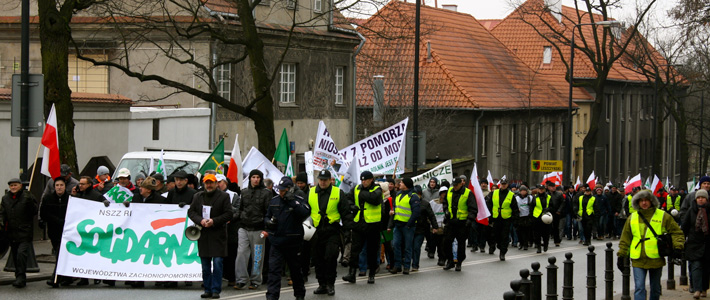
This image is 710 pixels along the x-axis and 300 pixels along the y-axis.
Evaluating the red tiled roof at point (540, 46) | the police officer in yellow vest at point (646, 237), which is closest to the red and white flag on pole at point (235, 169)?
the police officer in yellow vest at point (646, 237)

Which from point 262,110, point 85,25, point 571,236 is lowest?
point 571,236

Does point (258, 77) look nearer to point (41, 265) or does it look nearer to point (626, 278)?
point (41, 265)

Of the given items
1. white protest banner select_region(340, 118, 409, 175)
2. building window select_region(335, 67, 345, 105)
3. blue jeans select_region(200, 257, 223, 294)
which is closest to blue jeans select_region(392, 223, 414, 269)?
white protest banner select_region(340, 118, 409, 175)

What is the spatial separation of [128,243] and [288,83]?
19.5 meters

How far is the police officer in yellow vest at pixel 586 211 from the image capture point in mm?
28264

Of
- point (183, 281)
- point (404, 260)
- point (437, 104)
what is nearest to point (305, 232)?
point (183, 281)

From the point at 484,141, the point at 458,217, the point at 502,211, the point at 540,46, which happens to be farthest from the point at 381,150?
the point at 540,46

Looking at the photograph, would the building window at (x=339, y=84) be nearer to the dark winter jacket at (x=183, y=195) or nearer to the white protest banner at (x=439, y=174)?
the white protest banner at (x=439, y=174)

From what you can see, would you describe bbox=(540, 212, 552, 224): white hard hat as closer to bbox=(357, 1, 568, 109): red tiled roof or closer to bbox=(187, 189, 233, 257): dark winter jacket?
bbox=(187, 189, 233, 257): dark winter jacket

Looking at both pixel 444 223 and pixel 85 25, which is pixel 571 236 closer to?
pixel 444 223

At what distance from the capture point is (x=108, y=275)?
14.9m

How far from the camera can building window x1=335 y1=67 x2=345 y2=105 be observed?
1474 inches

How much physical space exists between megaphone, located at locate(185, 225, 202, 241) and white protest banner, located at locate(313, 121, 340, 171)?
19.8 feet

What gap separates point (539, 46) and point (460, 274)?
4864 cm
